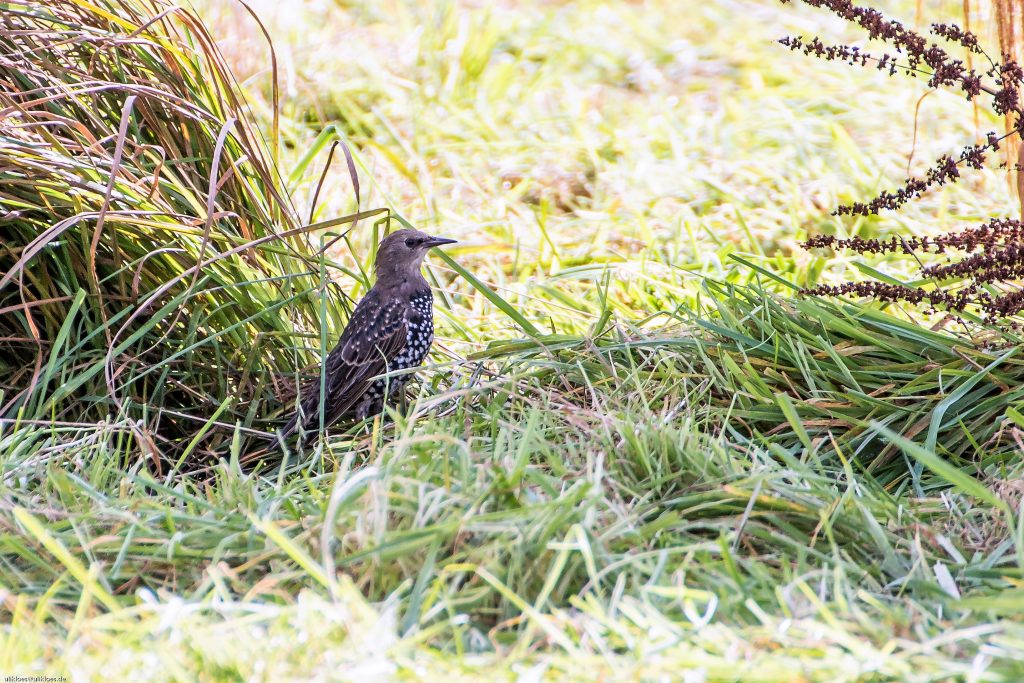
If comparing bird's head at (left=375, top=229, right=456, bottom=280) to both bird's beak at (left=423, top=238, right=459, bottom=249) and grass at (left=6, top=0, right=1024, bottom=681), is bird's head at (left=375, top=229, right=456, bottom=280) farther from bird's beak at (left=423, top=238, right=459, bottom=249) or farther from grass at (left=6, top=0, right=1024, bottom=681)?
grass at (left=6, top=0, right=1024, bottom=681)

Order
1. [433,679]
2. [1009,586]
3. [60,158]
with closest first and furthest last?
[433,679]
[1009,586]
[60,158]

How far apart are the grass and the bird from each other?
0.35 ft

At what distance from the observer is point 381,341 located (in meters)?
3.65

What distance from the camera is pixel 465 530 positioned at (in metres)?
2.29

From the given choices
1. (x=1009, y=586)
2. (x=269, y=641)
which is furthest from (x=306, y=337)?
(x=1009, y=586)

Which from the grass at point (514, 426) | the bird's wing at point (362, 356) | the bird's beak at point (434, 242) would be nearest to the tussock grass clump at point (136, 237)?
the grass at point (514, 426)

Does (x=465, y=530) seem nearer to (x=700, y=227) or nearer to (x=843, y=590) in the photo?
(x=843, y=590)

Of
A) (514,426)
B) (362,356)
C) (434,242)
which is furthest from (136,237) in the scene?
(514,426)

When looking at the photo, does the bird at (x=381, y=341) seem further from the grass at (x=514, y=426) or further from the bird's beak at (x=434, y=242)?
the grass at (x=514, y=426)

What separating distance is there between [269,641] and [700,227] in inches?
133

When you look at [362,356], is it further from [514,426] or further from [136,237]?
[514,426]

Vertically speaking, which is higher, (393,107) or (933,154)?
(933,154)

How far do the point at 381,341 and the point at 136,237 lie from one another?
842 millimetres

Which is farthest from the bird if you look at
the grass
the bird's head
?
the grass
